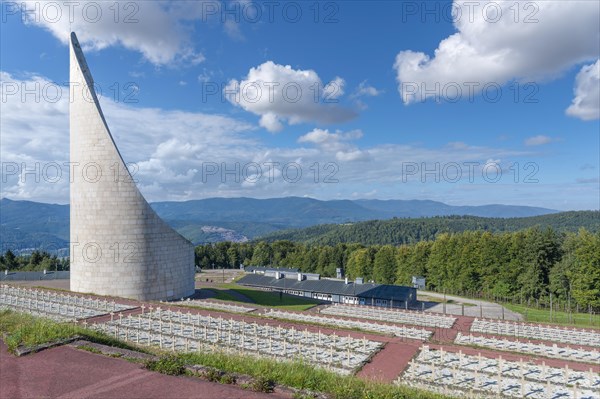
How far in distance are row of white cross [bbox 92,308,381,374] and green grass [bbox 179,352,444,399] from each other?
18.0 feet

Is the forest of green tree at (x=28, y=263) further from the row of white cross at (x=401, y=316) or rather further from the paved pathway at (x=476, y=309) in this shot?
the paved pathway at (x=476, y=309)

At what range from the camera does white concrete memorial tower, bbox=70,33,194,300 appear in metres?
35.2

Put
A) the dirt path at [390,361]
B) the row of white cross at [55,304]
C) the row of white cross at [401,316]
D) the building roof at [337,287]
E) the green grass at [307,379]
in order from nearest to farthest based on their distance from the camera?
the green grass at [307,379] → the dirt path at [390,361] → the row of white cross at [55,304] → the row of white cross at [401,316] → the building roof at [337,287]

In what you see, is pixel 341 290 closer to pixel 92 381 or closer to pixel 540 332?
pixel 540 332

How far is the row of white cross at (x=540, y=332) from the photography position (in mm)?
24527

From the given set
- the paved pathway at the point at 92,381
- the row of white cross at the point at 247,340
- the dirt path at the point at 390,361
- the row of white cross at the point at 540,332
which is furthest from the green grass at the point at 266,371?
the row of white cross at the point at 540,332

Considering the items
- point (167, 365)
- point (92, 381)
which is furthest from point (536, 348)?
point (92, 381)

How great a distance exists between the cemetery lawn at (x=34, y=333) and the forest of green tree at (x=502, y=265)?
57541 mm

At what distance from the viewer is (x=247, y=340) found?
1941 centimetres

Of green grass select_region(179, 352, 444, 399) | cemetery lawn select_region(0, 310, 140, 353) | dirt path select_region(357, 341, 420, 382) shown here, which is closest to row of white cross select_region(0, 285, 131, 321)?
cemetery lawn select_region(0, 310, 140, 353)

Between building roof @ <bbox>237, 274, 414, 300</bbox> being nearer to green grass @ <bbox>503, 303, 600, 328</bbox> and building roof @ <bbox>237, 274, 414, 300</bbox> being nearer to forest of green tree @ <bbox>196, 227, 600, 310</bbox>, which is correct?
green grass @ <bbox>503, 303, 600, 328</bbox>

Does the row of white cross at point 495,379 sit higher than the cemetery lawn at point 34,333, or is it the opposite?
the cemetery lawn at point 34,333

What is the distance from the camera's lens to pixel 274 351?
17.8 metres

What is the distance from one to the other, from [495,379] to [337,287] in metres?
41.5
